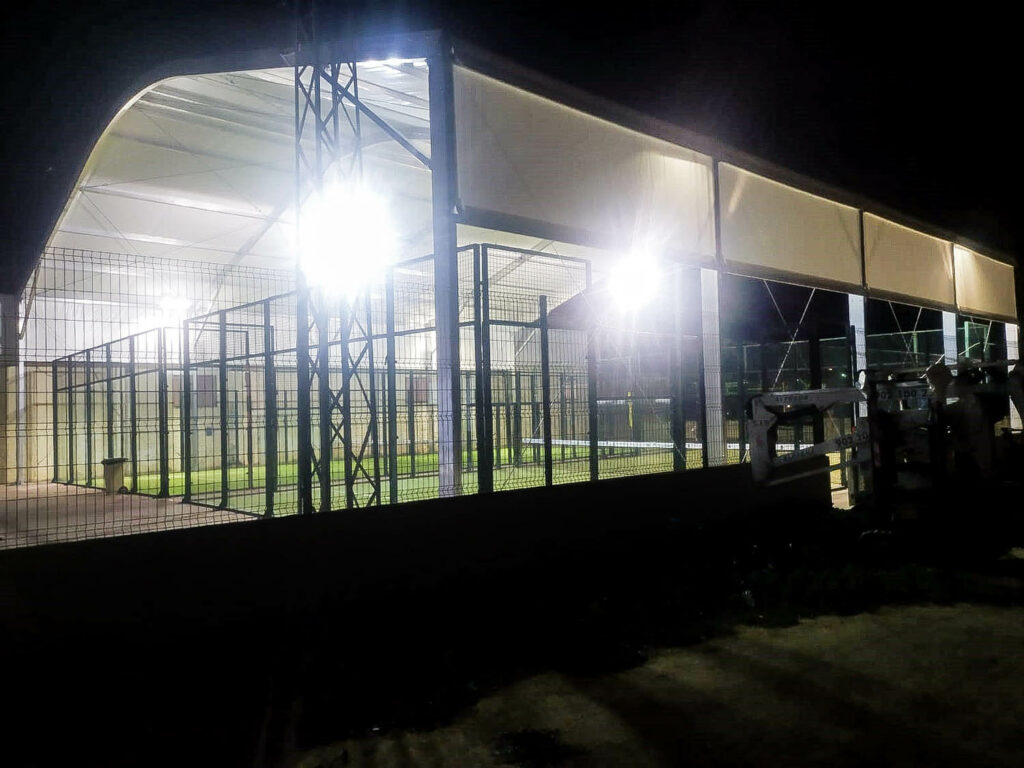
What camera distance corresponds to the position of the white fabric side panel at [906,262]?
16484 millimetres

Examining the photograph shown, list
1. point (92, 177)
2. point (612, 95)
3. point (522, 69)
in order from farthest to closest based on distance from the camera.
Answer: point (92, 177) < point (612, 95) < point (522, 69)

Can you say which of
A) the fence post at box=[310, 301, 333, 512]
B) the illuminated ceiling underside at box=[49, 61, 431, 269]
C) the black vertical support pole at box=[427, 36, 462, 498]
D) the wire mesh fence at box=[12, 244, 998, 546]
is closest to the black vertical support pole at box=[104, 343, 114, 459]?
the wire mesh fence at box=[12, 244, 998, 546]

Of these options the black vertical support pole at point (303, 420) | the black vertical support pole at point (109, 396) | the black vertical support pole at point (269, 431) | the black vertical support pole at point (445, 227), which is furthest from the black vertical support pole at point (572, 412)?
the black vertical support pole at point (109, 396)

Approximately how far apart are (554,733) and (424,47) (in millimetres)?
7882

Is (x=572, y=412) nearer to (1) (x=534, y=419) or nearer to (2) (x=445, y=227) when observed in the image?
(1) (x=534, y=419)

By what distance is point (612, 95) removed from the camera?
10.7 metres

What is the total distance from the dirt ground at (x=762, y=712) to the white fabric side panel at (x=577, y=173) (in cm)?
623

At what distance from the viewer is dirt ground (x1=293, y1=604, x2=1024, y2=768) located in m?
3.59

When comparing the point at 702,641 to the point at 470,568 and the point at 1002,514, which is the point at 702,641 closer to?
the point at 470,568

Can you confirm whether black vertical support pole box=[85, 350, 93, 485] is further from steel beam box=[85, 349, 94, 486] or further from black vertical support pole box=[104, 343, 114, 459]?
black vertical support pole box=[104, 343, 114, 459]

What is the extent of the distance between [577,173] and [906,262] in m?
11.3

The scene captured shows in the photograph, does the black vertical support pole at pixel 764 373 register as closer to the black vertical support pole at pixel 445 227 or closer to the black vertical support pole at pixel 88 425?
the black vertical support pole at pixel 445 227

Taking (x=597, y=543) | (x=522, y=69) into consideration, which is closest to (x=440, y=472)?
(x=597, y=543)

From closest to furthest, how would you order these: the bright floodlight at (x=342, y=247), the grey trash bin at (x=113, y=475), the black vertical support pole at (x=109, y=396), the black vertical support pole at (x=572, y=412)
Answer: the bright floodlight at (x=342, y=247) < the black vertical support pole at (x=572, y=412) < the black vertical support pole at (x=109, y=396) < the grey trash bin at (x=113, y=475)
